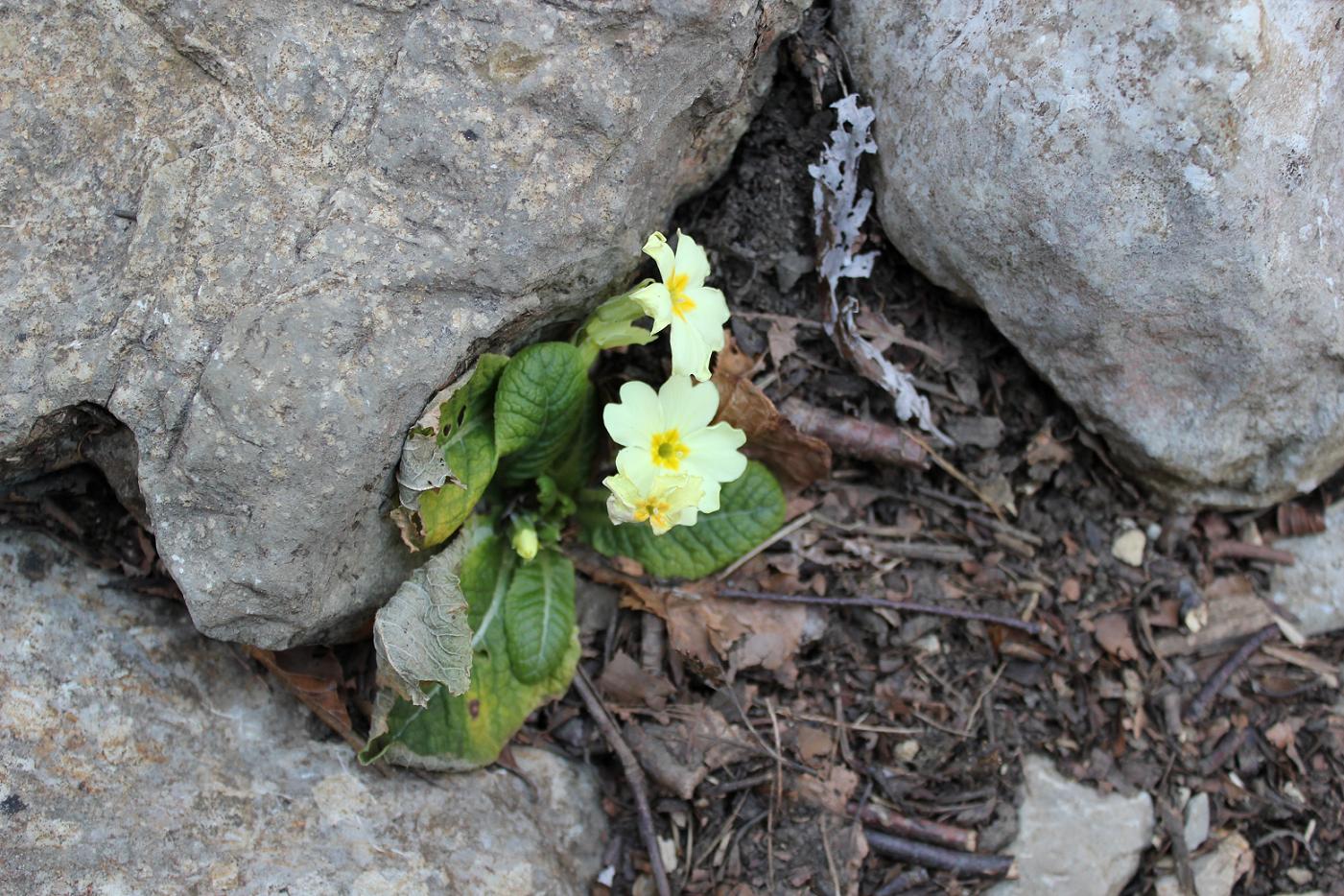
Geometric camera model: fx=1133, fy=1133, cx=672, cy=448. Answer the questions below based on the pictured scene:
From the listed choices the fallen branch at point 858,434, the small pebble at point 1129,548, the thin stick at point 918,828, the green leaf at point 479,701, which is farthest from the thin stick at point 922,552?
the green leaf at point 479,701

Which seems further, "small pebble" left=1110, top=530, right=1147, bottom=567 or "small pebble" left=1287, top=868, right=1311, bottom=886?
"small pebble" left=1110, top=530, right=1147, bottom=567

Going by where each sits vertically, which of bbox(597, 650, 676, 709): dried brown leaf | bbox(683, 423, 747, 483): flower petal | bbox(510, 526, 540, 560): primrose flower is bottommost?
bbox(597, 650, 676, 709): dried brown leaf

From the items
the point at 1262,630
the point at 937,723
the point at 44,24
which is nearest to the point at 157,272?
the point at 44,24

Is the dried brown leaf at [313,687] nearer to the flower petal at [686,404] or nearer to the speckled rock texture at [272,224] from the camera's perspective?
the speckled rock texture at [272,224]

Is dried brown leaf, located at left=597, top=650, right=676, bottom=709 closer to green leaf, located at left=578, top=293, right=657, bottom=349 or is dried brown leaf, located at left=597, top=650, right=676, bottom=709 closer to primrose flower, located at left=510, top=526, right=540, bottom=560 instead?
primrose flower, located at left=510, top=526, right=540, bottom=560

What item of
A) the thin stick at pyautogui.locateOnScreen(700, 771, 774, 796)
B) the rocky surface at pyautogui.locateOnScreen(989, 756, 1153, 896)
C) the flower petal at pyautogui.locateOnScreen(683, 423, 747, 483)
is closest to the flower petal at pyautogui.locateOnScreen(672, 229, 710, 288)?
the flower petal at pyautogui.locateOnScreen(683, 423, 747, 483)

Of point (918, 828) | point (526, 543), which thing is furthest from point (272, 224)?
point (918, 828)

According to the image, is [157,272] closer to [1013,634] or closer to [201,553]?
[201,553]
